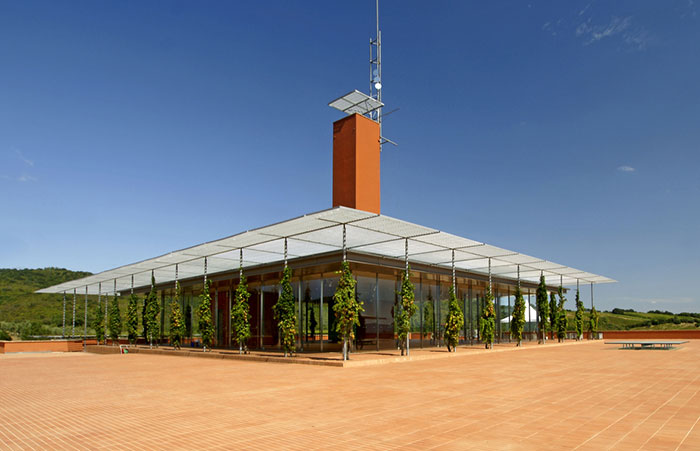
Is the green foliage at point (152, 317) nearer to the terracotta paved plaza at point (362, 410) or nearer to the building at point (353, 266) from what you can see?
the building at point (353, 266)

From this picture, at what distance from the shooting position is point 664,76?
22.5 m

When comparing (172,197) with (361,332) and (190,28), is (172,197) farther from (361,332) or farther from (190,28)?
(361,332)

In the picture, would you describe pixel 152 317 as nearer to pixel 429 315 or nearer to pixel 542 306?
pixel 429 315

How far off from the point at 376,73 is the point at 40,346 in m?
24.2

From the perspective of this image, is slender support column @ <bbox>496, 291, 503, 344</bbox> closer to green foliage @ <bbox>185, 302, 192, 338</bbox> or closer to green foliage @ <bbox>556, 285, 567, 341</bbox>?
green foliage @ <bbox>556, 285, 567, 341</bbox>

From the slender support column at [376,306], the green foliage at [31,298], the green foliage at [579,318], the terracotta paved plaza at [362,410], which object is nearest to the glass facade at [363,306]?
the slender support column at [376,306]

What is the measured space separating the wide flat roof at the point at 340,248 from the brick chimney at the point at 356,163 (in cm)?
477

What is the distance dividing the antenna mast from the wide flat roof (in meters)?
8.45

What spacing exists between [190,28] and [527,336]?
1021 inches

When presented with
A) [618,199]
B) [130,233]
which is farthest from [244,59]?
[618,199]

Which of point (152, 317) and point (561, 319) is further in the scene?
point (561, 319)

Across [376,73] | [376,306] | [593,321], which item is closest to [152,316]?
[376,306]

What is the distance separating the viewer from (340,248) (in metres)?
17.9

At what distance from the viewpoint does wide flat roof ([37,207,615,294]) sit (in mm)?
14086
